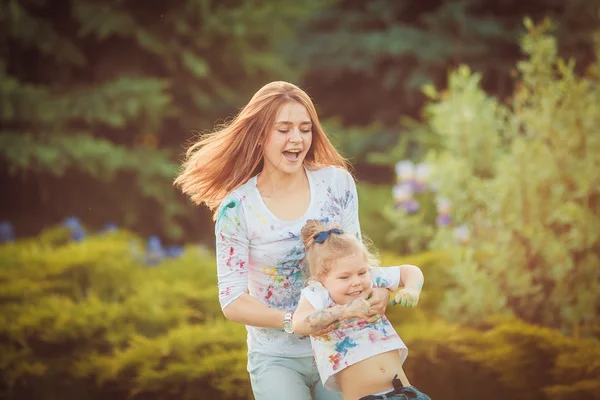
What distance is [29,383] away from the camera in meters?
4.83

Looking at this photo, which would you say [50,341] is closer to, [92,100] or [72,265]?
[72,265]

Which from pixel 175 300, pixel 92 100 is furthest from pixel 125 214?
pixel 175 300

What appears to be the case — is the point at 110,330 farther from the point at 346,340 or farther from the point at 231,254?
the point at 346,340

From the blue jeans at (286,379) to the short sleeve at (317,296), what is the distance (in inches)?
14.2

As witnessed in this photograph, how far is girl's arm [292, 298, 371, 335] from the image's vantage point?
7.69ft

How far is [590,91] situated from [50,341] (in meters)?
4.30

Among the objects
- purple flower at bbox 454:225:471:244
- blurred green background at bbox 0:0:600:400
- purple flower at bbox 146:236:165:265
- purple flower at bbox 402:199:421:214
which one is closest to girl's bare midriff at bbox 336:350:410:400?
blurred green background at bbox 0:0:600:400

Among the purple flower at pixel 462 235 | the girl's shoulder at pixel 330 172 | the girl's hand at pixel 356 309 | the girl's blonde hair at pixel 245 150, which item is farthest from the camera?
the purple flower at pixel 462 235

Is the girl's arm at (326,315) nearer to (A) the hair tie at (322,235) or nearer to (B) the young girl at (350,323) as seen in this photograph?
(B) the young girl at (350,323)

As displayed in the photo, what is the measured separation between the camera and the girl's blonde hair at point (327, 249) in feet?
8.27

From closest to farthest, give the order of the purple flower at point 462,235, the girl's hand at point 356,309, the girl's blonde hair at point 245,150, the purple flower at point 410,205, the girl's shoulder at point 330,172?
the girl's hand at point 356,309
the girl's blonde hair at point 245,150
the girl's shoulder at point 330,172
the purple flower at point 462,235
the purple flower at point 410,205

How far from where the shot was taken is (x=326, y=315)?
2359 millimetres

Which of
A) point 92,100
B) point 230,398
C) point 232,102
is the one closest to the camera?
point 230,398

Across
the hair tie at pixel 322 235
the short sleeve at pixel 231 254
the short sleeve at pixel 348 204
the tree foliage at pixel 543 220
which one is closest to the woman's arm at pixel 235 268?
the short sleeve at pixel 231 254
